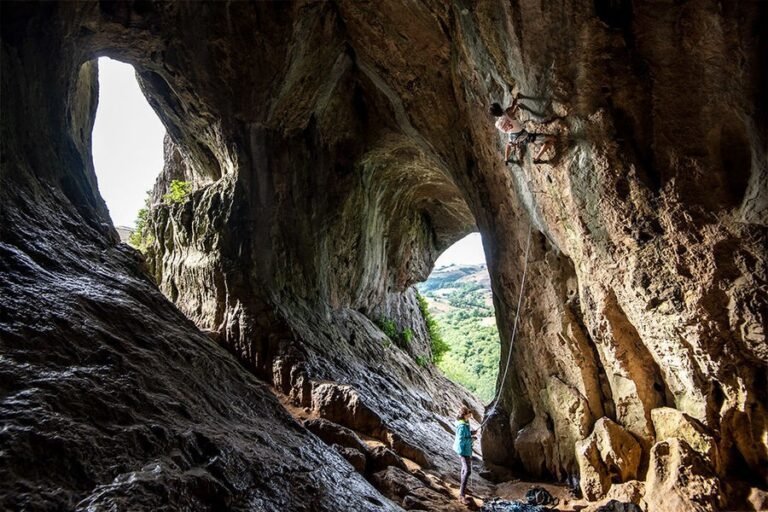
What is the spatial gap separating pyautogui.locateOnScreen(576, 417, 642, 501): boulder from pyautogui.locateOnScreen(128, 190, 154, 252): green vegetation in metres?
13.1

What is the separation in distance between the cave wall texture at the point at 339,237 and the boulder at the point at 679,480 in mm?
249

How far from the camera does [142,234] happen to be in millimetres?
15039

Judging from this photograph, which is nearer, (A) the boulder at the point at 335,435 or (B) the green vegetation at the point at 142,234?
(A) the boulder at the point at 335,435

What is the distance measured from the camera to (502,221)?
36.6ft

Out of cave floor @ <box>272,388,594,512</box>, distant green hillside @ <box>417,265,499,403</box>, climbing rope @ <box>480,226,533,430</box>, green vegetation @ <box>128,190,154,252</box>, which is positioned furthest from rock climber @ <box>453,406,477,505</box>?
distant green hillside @ <box>417,265,499,403</box>

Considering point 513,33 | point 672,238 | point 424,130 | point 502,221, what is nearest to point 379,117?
point 424,130

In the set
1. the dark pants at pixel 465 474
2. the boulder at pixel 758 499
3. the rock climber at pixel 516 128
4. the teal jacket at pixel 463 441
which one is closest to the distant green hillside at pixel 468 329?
the teal jacket at pixel 463 441

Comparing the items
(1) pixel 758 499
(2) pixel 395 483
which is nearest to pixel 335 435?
(2) pixel 395 483

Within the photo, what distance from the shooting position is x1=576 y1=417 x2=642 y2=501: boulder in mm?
→ 7750

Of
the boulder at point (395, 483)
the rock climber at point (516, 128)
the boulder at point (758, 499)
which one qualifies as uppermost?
the rock climber at point (516, 128)

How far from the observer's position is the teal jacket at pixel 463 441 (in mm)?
8629

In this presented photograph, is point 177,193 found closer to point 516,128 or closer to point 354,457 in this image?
point 354,457

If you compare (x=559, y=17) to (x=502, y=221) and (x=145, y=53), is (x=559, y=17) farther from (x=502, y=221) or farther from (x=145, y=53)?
(x=145, y=53)

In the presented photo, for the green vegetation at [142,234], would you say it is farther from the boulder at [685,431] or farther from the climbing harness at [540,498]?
the boulder at [685,431]
